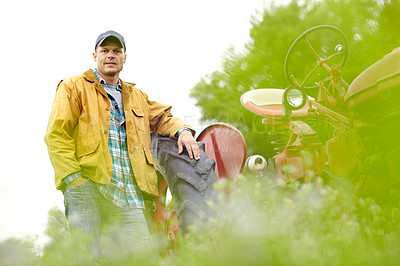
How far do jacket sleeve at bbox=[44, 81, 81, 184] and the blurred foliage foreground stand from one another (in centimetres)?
123

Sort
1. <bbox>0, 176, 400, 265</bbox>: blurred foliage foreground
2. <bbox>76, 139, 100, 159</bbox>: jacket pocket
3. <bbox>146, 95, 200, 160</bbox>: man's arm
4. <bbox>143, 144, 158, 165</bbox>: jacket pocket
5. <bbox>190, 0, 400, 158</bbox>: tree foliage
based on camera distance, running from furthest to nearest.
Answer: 1. <bbox>190, 0, 400, 158</bbox>: tree foliage
2. <bbox>143, 144, 158, 165</bbox>: jacket pocket
3. <bbox>146, 95, 200, 160</bbox>: man's arm
4. <bbox>76, 139, 100, 159</bbox>: jacket pocket
5. <bbox>0, 176, 400, 265</bbox>: blurred foliage foreground

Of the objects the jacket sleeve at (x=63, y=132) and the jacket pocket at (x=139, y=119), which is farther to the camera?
the jacket pocket at (x=139, y=119)

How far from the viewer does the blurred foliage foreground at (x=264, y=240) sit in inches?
33.7

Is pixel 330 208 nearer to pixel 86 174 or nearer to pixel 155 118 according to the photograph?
pixel 86 174

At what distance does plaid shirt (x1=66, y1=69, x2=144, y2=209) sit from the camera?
241 centimetres

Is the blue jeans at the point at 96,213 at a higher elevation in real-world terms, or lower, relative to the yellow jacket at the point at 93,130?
lower

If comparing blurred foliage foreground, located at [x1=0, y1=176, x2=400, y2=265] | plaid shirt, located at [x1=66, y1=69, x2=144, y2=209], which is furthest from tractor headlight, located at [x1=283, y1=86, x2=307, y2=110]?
blurred foliage foreground, located at [x1=0, y1=176, x2=400, y2=265]

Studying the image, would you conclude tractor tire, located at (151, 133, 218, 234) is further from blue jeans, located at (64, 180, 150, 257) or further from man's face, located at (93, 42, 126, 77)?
man's face, located at (93, 42, 126, 77)

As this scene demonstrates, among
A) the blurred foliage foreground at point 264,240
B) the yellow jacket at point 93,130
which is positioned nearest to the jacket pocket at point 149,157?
the yellow jacket at point 93,130

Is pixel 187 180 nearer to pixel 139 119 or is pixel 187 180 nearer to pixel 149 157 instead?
pixel 149 157

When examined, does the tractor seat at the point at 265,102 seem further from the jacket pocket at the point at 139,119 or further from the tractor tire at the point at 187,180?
the jacket pocket at the point at 139,119

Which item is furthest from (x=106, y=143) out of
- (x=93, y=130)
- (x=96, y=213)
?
(x=96, y=213)

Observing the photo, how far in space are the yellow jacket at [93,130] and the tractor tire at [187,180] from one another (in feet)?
0.43

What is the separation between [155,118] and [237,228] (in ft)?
6.22
